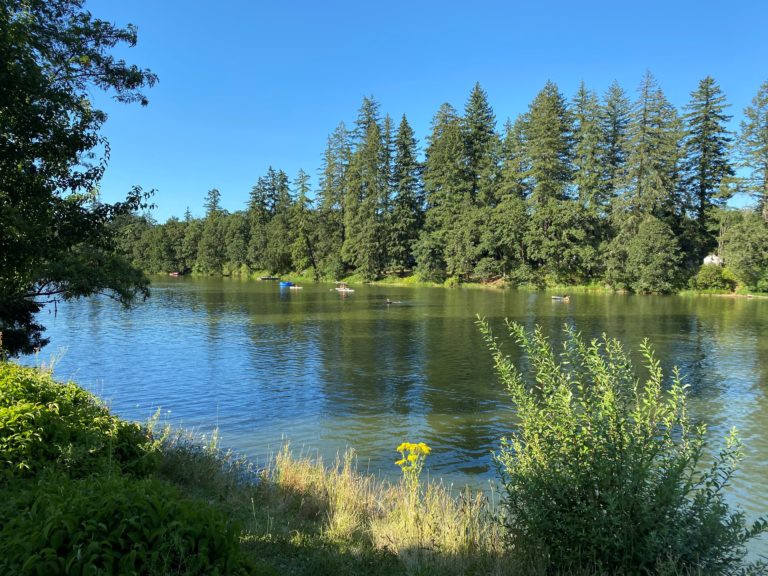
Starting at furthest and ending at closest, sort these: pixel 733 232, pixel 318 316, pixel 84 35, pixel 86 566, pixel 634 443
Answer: pixel 733 232 → pixel 318 316 → pixel 84 35 → pixel 634 443 → pixel 86 566

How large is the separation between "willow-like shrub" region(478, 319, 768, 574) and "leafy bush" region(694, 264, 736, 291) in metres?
59.0

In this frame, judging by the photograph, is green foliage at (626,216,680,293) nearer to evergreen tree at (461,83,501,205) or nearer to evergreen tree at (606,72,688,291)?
evergreen tree at (606,72,688,291)

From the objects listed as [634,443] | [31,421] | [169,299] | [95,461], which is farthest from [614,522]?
[169,299]

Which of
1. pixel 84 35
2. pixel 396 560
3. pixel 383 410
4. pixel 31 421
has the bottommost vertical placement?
pixel 383 410

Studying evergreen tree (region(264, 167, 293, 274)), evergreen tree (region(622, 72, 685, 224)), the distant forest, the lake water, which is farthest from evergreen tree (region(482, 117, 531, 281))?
evergreen tree (region(264, 167, 293, 274))

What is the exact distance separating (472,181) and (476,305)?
3905cm

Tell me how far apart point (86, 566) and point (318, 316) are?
37.1m

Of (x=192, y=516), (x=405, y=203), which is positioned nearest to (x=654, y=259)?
(x=405, y=203)

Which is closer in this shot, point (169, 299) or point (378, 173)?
point (169, 299)

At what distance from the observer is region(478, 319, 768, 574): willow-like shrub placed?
4836 millimetres

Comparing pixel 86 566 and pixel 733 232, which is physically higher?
pixel 733 232

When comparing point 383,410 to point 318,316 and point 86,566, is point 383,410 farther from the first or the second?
point 318,316

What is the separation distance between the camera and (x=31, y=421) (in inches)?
197

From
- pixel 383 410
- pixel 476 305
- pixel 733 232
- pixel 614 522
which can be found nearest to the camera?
pixel 614 522
